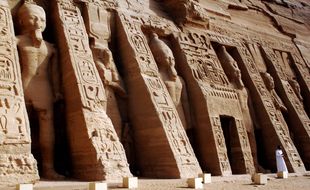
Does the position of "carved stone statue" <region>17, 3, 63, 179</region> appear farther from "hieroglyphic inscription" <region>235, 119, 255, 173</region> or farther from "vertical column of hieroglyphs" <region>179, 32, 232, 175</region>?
"hieroglyphic inscription" <region>235, 119, 255, 173</region>

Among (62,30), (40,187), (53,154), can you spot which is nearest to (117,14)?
(62,30)

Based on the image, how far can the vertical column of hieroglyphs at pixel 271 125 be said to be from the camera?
1174 cm

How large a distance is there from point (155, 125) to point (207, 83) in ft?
9.15

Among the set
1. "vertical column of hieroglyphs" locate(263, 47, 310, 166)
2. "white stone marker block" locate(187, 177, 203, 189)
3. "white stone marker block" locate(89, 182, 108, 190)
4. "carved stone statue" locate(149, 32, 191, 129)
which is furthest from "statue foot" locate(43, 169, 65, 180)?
"vertical column of hieroglyphs" locate(263, 47, 310, 166)

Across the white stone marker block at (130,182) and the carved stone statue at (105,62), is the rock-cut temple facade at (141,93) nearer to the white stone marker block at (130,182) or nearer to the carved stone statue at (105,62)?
the carved stone statue at (105,62)

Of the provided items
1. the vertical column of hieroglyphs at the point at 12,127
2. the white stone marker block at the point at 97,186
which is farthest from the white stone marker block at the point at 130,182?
the vertical column of hieroglyphs at the point at 12,127

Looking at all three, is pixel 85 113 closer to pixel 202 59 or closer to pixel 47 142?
pixel 47 142

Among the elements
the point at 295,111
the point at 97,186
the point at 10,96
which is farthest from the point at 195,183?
the point at 295,111

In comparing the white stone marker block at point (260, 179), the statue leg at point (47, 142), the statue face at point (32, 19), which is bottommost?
the white stone marker block at point (260, 179)

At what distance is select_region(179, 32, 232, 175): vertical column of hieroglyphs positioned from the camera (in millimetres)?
10047

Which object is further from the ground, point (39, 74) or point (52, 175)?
point (39, 74)

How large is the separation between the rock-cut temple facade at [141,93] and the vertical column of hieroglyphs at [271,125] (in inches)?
1.6

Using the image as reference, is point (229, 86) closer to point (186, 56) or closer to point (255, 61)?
point (186, 56)

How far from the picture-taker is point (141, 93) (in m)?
9.29
